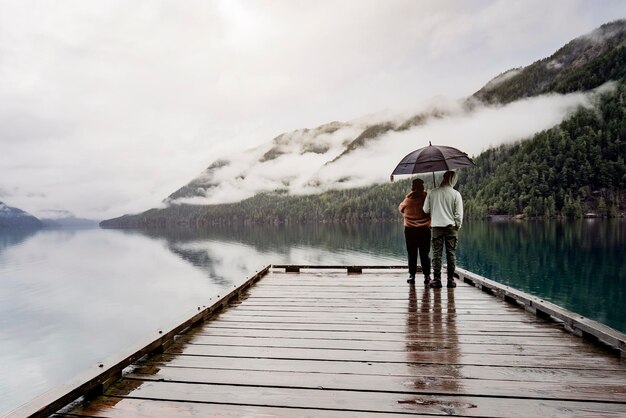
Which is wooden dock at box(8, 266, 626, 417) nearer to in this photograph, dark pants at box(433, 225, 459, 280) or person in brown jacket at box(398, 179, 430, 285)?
dark pants at box(433, 225, 459, 280)

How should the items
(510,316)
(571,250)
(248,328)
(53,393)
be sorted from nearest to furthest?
(53,393)
(248,328)
(510,316)
(571,250)

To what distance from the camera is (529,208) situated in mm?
131375

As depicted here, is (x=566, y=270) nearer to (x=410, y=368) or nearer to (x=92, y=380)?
(x=410, y=368)

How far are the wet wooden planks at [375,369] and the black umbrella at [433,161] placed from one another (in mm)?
2707

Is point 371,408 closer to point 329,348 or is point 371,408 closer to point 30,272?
point 329,348

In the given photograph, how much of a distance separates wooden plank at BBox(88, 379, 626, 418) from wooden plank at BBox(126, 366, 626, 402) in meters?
0.08

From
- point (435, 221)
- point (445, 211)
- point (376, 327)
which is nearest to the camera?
point (376, 327)

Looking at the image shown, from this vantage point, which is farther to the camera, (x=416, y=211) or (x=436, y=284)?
(x=416, y=211)

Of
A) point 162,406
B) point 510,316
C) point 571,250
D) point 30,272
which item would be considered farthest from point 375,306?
point 30,272

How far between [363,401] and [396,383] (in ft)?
1.63

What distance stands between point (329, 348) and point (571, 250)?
171 feet

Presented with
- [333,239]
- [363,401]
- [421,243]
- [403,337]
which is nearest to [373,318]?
[403,337]

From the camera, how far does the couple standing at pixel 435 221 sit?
7.85m

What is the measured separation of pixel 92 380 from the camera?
334 centimetres
